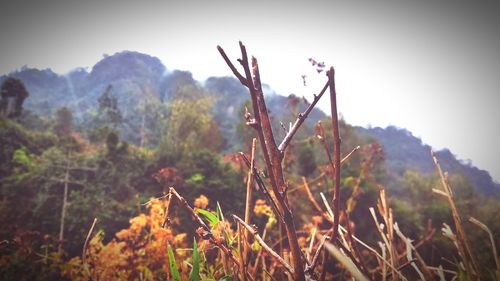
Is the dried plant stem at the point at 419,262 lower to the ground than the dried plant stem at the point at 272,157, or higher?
lower

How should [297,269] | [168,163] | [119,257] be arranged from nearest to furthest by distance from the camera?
[297,269]
[119,257]
[168,163]

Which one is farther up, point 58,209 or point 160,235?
point 160,235

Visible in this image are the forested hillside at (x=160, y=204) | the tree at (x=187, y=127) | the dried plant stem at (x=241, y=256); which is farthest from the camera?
the tree at (x=187, y=127)

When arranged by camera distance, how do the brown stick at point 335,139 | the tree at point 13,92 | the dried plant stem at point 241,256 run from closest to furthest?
the brown stick at point 335,139, the dried plant stem at point 241,256, the tree at point 13,92

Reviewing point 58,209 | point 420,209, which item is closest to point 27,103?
point 58,209

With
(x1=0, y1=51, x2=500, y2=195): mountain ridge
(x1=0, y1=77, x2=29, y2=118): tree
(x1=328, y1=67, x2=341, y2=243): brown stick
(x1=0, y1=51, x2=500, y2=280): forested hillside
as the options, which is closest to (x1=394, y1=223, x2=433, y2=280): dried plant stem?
(x1=0, y1=51, x2=500, y2=280): forested hillside

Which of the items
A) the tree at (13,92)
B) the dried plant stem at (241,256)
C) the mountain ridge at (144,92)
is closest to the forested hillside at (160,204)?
the dried plant stem at (241,256)

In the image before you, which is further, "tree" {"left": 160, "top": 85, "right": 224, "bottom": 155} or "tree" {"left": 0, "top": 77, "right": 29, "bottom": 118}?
"tree" {"left": 0, "top": 77, "right": 29, "bottom": 118}

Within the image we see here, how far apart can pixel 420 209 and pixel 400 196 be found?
19025 millimetres

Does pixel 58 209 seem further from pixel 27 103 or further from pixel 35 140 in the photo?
pixel 27 103

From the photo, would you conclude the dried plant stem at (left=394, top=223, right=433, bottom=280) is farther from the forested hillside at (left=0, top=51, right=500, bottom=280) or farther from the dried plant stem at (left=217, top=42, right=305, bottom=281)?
the dried plant stem at (left=217, top=42, right=305, bottom=281)

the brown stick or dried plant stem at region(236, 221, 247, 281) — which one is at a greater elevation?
the brown stick

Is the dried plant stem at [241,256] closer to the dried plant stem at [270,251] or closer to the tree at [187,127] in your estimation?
the dried plant stem at [270,251]

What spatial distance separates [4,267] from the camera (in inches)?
248
